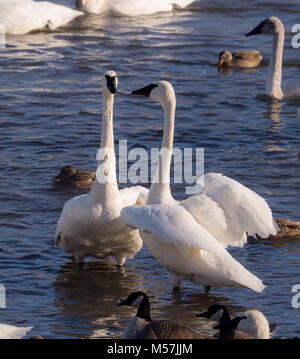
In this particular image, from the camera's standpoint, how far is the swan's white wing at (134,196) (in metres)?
8.73

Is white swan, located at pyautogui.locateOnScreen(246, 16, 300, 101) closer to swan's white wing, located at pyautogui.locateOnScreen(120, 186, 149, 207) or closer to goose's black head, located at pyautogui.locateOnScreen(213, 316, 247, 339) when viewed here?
swan's white wing, located at pyautogui.locateOnScreen(120, 186, 149, 207)

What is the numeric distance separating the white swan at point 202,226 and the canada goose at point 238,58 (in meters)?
8.11

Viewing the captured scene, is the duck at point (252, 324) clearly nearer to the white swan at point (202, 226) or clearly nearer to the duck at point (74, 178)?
the white swan at point (202, 226)

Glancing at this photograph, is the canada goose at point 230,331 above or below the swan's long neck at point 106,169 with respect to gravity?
below

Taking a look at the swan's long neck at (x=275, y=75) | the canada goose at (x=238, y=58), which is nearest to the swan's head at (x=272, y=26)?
the swan's long neck at (x=275, y=75)

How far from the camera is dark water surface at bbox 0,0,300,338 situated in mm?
8227

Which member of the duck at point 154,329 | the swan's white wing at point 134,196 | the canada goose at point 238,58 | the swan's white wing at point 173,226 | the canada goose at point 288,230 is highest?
the canada goose at point 238,58

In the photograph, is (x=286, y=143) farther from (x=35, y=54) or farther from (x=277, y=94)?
(x=35, y=54)

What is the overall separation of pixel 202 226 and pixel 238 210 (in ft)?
1.18

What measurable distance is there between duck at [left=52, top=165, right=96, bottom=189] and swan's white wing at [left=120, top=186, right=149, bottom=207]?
212 cm

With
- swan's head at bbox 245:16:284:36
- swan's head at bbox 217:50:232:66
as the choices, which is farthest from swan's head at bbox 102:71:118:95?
swan's head at bbox 217:50:232:66

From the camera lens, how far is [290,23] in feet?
65.1

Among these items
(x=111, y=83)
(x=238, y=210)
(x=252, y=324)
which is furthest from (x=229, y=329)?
(x=111, y=83)
